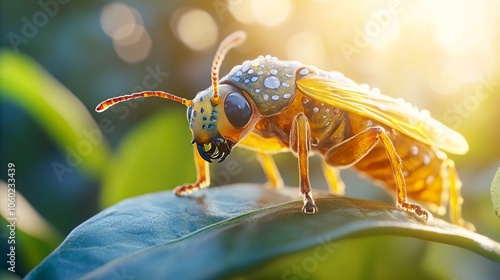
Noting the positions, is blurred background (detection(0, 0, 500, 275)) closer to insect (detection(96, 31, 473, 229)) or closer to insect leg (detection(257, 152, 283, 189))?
insect leg (detection(257, 152, 283, 189))

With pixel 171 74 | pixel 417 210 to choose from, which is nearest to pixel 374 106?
pixel 417 210

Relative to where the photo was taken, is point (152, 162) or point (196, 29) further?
point (196, 29)

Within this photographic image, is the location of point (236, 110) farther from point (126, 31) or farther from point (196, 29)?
point (126, 31)

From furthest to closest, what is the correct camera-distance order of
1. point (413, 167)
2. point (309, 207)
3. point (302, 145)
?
point (413, 167) < point (302, 145) < point (309, 207)

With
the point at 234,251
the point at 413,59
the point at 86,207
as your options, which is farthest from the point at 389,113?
the point at 86,207

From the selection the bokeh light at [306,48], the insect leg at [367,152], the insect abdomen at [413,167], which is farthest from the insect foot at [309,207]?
the bokeh light at [306,48]

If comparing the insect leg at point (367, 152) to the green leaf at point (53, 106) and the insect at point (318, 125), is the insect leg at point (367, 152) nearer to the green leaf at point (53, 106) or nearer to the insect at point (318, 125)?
the insect at point (318, 125)

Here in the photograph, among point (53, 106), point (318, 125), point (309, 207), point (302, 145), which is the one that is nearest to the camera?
point (309, 207)
